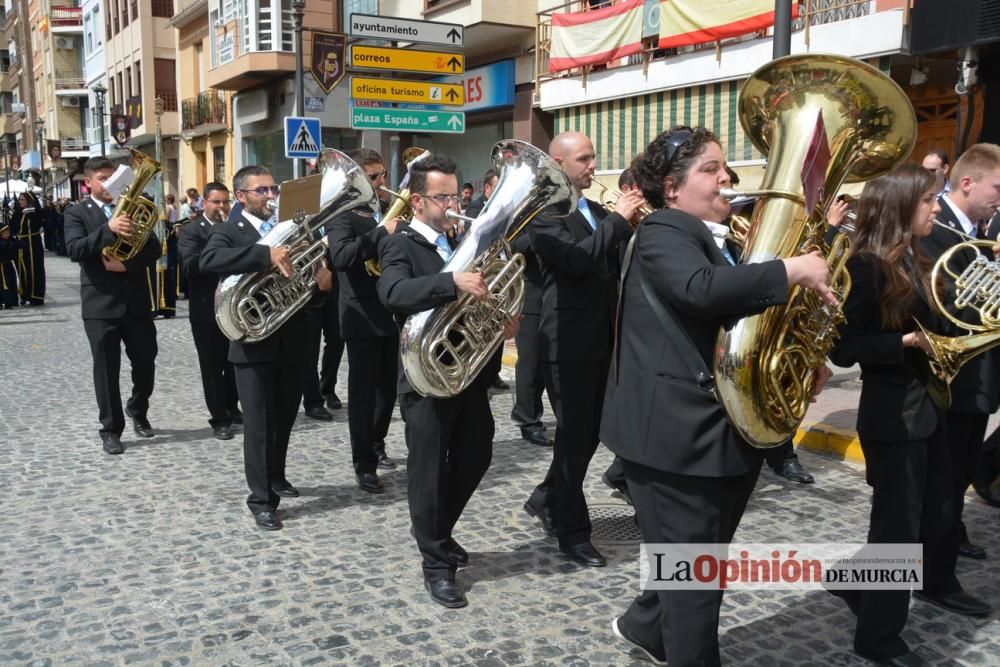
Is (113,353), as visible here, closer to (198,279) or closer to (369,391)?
(198,279)

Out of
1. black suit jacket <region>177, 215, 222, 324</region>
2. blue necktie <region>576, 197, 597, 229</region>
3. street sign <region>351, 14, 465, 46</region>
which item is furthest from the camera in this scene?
street sign <region>351, 14, 465, 46</region>

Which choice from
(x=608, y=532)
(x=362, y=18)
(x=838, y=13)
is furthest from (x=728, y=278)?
(x=838, y=13)

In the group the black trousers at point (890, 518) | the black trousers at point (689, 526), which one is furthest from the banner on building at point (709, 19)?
the black trousers at point (689, 526)

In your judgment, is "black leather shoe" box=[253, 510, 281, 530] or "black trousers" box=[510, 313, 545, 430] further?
"black trousers" box=[510, 313, 545, 430]

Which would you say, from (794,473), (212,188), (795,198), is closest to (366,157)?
(212,188)

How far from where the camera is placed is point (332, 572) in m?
4.15

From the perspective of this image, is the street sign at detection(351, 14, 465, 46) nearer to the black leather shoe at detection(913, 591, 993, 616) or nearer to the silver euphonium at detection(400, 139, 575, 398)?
the silver euphonium at detection(400, 139, 575, 398)

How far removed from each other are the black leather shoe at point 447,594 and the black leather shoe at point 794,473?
258 cm

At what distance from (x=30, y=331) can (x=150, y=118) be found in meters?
24.5

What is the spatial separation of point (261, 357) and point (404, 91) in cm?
646

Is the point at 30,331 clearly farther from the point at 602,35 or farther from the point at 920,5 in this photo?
the point at 920,5

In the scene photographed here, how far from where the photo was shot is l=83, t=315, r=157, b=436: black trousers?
6305 millimetres

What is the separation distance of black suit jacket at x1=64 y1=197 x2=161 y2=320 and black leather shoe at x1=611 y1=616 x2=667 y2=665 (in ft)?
14.8

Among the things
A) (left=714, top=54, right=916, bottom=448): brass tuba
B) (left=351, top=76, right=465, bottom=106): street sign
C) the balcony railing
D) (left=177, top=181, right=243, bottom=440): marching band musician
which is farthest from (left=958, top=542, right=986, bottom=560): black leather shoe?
the balcony railing
